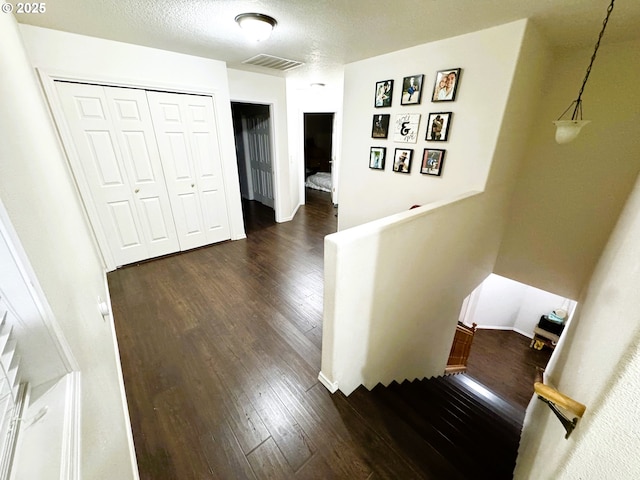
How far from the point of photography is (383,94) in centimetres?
267

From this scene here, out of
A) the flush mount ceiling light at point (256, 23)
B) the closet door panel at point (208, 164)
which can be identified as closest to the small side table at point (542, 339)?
the closet door panel at point (208, 164)

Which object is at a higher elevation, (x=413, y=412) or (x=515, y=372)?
(x=413, y=412)

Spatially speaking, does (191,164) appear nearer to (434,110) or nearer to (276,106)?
(276,106)

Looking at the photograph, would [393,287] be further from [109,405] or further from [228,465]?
[109,405]

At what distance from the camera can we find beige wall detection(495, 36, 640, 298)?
2213 mm

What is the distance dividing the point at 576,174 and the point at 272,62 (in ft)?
11.7

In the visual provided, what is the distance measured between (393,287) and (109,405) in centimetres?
159

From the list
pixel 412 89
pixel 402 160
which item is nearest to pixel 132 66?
pixel 412 89

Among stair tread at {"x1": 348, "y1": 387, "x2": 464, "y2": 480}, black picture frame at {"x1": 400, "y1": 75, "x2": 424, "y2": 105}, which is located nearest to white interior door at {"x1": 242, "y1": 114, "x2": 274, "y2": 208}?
black picture frame at {"x1": 400, "y1": 75, "x2": 424, "y2": 105}

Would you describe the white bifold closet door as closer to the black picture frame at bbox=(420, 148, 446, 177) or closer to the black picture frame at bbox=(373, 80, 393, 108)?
the black picture frame at bbox=(373, 80, 393, 108)

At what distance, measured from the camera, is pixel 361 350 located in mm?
1691

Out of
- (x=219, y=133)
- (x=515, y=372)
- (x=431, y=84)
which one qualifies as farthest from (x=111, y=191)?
(x=515, y=372)

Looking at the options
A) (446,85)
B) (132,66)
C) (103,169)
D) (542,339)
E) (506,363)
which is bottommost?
(506,363)

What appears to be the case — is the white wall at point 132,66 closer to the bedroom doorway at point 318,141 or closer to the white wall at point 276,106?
the white wall at point 276,106
